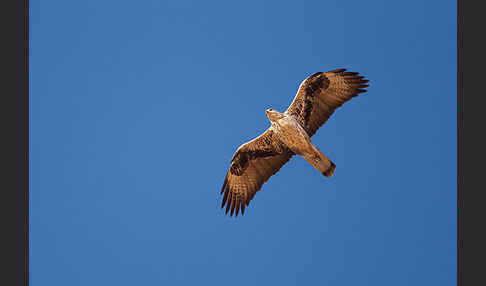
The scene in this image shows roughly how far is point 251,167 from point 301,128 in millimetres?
1687

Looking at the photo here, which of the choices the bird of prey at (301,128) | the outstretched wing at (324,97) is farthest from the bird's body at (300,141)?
the outstretched wing at (324,97)

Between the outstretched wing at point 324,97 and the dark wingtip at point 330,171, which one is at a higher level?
the outstretched wing at point 324,97

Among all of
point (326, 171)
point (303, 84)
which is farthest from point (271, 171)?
point (303, 84)

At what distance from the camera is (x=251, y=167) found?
10.5m

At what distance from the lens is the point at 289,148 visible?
32.3 feet

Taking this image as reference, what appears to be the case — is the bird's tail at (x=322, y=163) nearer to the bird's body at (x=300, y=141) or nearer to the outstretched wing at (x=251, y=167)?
the bird's body at (x=300, y=141)

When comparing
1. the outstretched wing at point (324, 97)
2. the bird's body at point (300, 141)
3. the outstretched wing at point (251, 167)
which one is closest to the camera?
the bird's body at point (300, 141)

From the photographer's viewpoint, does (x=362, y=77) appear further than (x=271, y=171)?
No

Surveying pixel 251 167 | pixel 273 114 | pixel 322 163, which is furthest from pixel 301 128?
pixel 251 167

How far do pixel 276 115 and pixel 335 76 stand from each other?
4.69 ft

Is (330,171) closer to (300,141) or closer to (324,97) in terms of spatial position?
(300,141)

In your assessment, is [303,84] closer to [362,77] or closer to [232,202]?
[362,77]

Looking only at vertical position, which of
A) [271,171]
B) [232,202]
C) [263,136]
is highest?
[263,136]

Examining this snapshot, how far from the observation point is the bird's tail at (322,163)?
9305 mm
